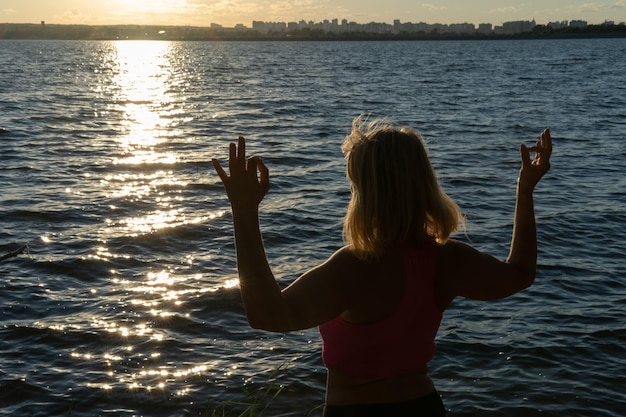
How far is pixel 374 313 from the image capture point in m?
2.70

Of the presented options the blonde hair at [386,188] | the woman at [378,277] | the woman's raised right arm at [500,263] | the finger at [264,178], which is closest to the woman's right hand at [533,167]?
the woman's raised right arm at [500,263]

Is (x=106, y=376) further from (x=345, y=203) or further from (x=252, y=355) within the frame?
(x=345, y=203)

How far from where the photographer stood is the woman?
2.54 meters

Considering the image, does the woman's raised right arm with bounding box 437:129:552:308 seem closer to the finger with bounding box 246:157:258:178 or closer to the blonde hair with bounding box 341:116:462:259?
the blonde hair with bounding box 341:116:462:259

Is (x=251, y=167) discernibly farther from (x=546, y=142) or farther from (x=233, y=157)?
(x=546, y=142)

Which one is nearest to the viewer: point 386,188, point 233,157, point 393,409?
point 233,157

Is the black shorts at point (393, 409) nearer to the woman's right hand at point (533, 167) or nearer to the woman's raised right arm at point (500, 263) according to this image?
the woman's raised right arm at point (500, 263)

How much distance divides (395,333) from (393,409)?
0.29 metres

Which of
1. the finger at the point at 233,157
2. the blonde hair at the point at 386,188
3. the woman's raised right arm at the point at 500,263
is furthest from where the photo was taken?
the woman's raised right arm at the point at 500,263

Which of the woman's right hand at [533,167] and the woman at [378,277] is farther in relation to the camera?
→ the woman's right hand at [533,167]

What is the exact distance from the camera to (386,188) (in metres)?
2.64

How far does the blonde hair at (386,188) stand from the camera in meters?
2.63

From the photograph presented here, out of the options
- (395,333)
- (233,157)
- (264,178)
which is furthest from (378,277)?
(233,157)

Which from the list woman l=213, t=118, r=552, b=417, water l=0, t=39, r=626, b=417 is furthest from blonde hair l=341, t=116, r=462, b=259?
water l=0, t=39, r=626, b=417
